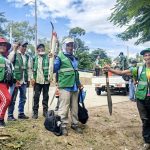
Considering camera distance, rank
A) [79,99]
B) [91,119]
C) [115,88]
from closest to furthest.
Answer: [79,99], [91,119], [115,88]

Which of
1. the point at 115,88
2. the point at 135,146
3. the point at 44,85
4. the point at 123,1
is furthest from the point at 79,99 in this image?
the point at 115,88

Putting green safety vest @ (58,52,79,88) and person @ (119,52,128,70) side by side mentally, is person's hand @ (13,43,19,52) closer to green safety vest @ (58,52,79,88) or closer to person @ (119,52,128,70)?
green safety vest @ (58,52,79,88)

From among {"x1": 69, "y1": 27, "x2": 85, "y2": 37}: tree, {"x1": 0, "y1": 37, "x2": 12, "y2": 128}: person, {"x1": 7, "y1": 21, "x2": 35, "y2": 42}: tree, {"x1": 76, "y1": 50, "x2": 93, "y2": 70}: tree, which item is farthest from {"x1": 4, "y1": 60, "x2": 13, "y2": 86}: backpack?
{"x1": 7, "y1": 21, "x2": 35, "y2": 42}: tree

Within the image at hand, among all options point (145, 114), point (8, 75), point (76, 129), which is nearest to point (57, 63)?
point (8, 75)

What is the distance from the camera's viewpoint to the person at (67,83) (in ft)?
28.5

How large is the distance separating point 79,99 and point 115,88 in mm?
11478

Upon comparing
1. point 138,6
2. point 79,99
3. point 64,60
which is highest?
point 138,6

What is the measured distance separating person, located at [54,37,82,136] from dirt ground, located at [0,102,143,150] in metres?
0.36

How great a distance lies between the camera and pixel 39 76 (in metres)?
9.84

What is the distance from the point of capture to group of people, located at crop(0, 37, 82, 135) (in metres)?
8.29

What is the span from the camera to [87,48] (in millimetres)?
49844

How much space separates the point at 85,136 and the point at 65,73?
157 centimetres

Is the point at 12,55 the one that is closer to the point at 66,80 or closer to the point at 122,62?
the point at 66,80

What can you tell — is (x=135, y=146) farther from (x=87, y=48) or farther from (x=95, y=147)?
(x=87, y=48)
